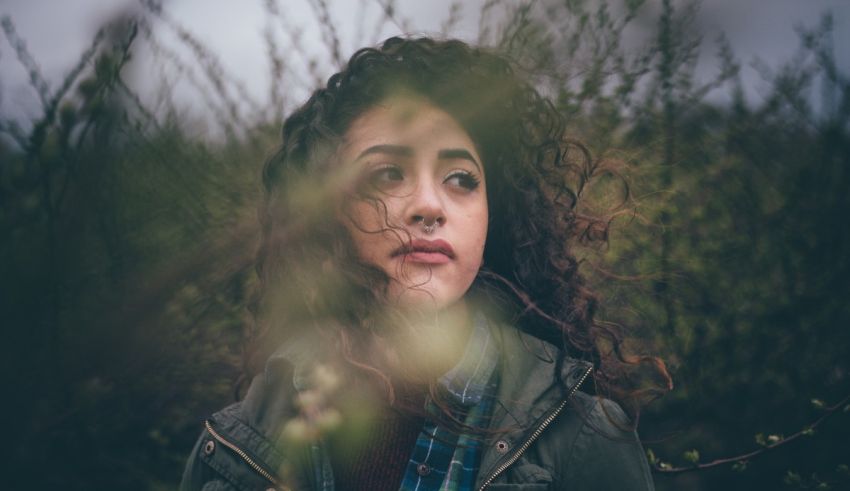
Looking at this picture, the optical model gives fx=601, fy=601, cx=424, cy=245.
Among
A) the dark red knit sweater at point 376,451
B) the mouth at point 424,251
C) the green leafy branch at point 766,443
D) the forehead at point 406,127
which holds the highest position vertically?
the forehead at point 406,127

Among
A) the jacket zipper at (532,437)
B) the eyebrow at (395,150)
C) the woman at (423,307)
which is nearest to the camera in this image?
the jacket zipper at (532,437)

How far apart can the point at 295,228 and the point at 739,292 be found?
4.97ft

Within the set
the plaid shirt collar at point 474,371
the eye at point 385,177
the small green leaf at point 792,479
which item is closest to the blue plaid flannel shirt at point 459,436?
the plaid shirt collar at point 474,371

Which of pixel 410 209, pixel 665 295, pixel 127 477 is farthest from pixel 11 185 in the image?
pixel 665 295

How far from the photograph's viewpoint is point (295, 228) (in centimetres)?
187

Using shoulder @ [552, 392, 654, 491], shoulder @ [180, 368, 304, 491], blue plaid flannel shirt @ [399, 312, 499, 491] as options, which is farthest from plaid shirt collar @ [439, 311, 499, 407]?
shoulder @ [180, 368, 304, 491]

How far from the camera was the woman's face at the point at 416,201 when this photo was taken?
1585 mm

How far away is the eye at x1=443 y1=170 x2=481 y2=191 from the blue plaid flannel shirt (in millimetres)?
452

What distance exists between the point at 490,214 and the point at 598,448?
799mm

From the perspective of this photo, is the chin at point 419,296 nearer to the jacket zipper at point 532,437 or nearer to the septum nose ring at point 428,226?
the septum nose ring at point 428,226

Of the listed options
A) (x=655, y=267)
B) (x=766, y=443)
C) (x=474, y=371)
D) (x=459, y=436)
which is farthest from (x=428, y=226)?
(x=766, y=443)

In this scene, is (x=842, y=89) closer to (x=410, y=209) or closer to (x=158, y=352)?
(x=410, y=209)

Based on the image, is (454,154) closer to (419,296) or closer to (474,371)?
(419,296)

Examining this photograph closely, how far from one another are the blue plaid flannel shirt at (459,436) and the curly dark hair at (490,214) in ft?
0.76
